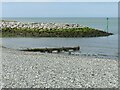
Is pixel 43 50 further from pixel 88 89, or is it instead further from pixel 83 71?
pixel 88 89

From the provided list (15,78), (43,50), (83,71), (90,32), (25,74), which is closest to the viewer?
(15,78)

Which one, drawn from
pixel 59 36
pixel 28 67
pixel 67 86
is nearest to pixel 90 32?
pixel 59 36

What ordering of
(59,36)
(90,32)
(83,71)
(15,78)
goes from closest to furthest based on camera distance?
(15,78) → (83,71) → (59,36) → (90,32)

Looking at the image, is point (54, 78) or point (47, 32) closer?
point (54, 78)

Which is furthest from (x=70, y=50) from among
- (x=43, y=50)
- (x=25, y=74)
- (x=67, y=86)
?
(x=67, y=86)

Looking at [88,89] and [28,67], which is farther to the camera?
[28,67]

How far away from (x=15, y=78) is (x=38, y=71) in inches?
90.8

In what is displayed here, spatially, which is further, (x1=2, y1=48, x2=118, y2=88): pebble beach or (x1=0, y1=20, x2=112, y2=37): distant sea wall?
(x1=0, y1=20, x2=112, y2=37): distant sea wall

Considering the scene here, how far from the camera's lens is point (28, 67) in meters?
17.8

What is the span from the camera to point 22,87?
1244cm

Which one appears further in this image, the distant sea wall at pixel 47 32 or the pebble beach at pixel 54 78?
the distant sea wall at pixel 47 32

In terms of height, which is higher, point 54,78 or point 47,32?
point 54,78

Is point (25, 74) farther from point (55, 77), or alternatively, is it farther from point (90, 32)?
point (90, 32)

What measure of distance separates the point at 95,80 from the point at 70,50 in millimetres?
22086
